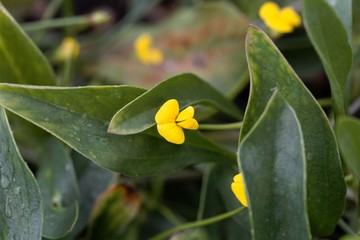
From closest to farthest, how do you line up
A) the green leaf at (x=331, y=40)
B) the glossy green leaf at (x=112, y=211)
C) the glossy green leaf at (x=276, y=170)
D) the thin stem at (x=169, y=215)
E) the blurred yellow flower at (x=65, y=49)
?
the glossy green leaf at (x=276, y=170) → the green leaf at (x=331, y=40) → the glossy green leaf at (x=112, y=211) → the thin stem at (x=169, y=215) → the blurred yellow flower at (x=65, y=49)

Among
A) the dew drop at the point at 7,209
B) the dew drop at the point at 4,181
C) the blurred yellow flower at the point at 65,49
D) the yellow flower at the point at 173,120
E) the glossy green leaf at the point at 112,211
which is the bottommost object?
the glossy green leaf at the point at 112,211

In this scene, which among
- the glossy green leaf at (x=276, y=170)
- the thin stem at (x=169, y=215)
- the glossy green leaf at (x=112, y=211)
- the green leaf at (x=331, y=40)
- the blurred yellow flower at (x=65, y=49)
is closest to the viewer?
the glossy green leaf at (x=276, y=170)

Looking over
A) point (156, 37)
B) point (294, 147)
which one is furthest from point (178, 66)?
point (294, 147)

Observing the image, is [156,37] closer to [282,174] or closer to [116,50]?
[116,50]

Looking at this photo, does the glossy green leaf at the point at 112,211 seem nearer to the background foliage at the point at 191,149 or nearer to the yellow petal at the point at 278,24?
the background foliage at the point at 191,149

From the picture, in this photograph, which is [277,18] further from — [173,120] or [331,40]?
[173,120]

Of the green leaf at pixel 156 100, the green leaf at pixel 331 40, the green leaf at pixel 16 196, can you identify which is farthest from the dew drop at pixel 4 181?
the green leaf at pixel 331 40

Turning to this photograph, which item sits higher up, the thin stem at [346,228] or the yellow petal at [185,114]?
the yellow petal at [185,114]
